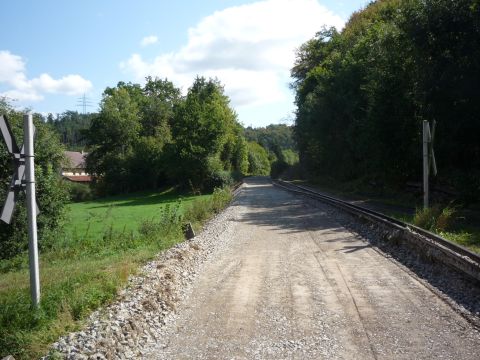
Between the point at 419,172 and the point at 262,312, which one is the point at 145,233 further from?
the point at 419,172

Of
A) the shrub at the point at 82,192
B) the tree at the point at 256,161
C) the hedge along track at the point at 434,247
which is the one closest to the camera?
the hedge along track at the point at 434,247

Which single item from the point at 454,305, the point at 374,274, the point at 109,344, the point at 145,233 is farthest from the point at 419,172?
the point at 109,344

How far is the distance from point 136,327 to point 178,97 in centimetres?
8890

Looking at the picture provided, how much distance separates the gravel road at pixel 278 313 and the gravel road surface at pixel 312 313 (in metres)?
0.02

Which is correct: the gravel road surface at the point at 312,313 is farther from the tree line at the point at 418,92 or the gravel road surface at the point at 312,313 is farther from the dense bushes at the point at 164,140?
the dense bushes at the point at 164,140

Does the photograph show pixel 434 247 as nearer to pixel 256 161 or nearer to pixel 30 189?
pixel 30 189

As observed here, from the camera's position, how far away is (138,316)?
6629mm

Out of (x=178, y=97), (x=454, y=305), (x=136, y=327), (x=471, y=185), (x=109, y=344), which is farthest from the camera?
(x=178, y=97)

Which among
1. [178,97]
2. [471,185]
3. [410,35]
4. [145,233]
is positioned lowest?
[145,233]

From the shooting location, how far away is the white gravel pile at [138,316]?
539 cm

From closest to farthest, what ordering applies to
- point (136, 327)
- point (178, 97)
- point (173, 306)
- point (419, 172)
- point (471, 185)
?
point (136, 327)
point (173, 306)
point (471, 185)
point (419, 172)
point (178, 97)

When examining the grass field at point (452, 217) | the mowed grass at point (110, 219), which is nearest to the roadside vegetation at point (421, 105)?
the grass field at point (452, 217)

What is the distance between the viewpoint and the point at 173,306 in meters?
7.49

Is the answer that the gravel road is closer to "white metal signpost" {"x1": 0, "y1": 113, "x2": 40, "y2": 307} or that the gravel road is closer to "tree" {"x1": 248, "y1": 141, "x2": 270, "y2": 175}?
"white metal signpost" {"x1": 0, "y1": 113, "x2": 40, "y2": 307}
